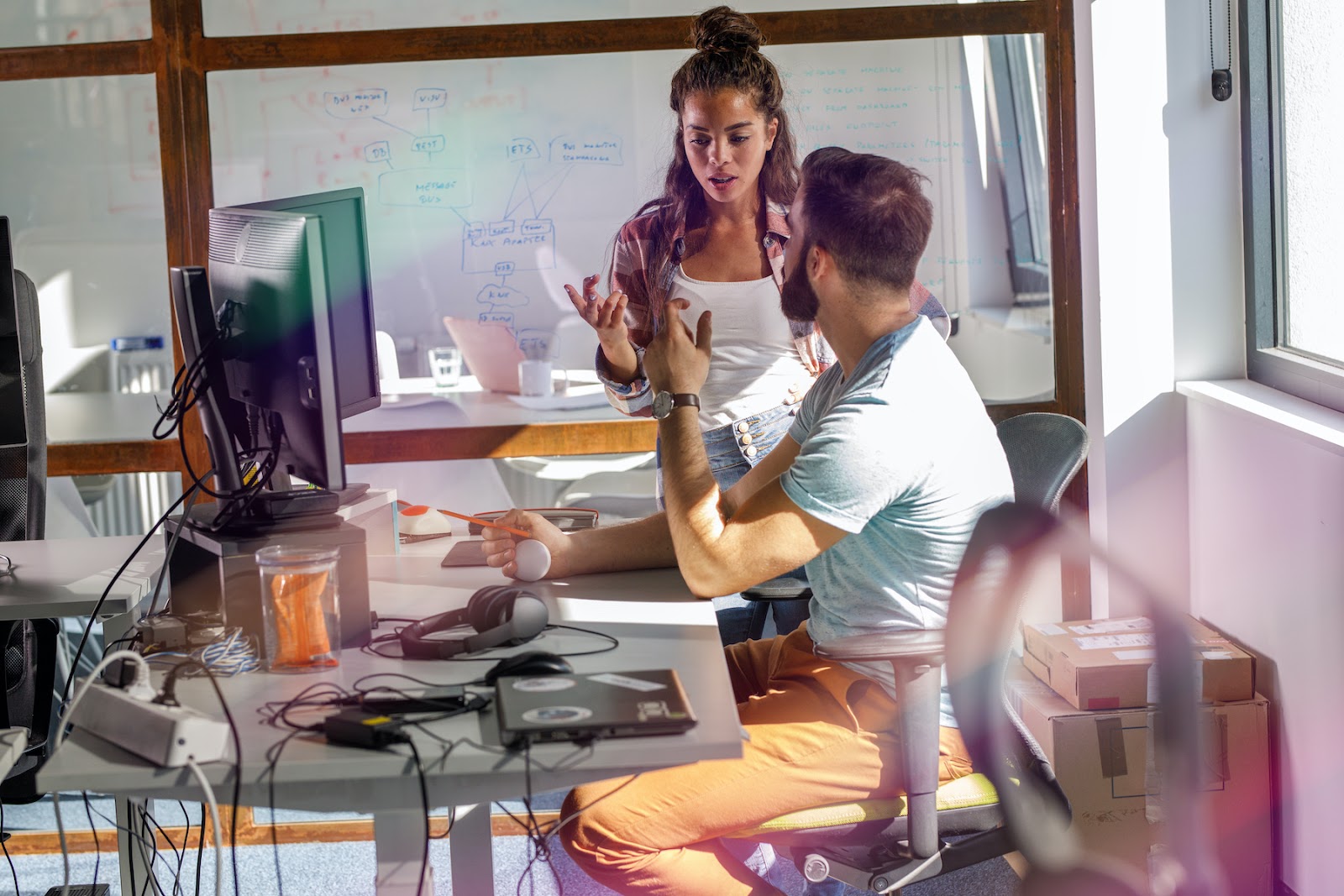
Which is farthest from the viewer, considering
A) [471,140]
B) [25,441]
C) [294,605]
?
[471,140]

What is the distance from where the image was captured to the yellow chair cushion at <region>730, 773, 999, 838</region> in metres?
1.66

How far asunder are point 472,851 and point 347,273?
879 millimetres

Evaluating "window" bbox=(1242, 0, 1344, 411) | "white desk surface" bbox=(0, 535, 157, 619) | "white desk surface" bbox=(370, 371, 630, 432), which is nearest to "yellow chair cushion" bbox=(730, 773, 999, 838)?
"white desk surface" bbox=(0, 535, 157, 619)

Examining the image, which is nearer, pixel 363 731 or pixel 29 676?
pixel 363 731

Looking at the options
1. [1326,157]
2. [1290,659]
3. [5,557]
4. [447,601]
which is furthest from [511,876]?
[1326,157]

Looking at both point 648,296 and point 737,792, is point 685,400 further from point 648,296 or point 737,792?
point 648,296

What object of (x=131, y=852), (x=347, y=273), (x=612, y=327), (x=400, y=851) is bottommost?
(x=131, y=852)

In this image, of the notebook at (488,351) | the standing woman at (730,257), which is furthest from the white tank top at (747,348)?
the notebook at (488,351)

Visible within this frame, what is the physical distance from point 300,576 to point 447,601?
0.35 metres

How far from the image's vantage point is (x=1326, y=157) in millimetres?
2396

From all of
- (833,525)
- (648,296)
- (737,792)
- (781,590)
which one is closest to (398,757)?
(737,792)

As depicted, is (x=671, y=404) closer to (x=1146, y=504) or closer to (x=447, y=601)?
(x=447, y=601)

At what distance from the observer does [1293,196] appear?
257cm

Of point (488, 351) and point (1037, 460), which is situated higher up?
point (488, 351)
